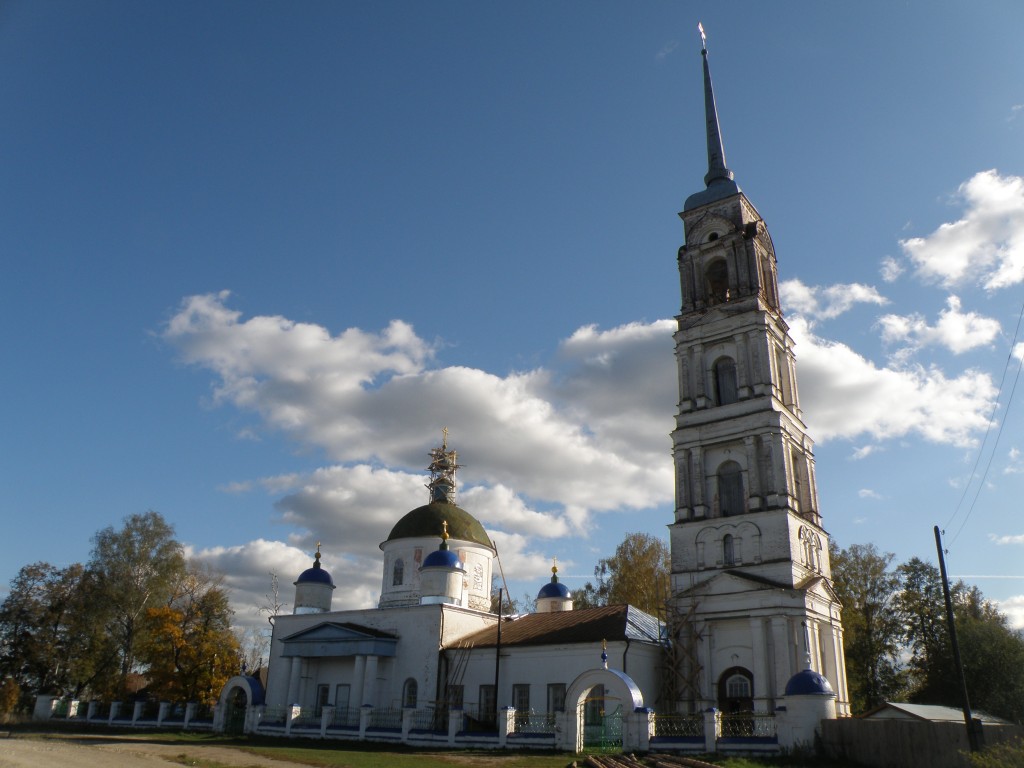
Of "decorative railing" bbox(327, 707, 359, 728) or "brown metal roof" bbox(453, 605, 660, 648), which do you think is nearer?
"brown metal roof" bbox(453, 605, 660, 648)

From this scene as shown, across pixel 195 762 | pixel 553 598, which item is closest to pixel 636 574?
pixel 553 598

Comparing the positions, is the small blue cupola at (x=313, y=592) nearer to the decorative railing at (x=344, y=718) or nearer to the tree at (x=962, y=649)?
the decorative railing at (x=344, y=718)

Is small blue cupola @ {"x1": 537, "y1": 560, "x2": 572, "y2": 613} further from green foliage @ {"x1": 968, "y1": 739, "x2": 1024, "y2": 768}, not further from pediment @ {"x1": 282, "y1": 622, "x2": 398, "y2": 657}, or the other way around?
green foliage @ {"x1": 968, "y1": 739, "x2": 1024, "y2": 768}

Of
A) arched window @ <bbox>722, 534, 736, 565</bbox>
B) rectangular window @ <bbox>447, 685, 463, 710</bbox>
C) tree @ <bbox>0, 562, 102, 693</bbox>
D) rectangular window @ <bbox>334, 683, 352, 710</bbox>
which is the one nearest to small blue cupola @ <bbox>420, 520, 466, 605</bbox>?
rectangular window @ <bbox>447, 685, 463, 710</bbox>

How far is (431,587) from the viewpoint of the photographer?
32469 millimetres

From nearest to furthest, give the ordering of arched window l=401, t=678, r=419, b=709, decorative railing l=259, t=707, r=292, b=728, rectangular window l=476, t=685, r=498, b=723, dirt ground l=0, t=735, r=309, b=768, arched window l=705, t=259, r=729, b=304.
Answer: dirt ground l=0, t=735, r=309, b=768
rectangular window l=476, t=685, r=498, b=723
decorative railing l=259, t=707, r=292, b=728
arched window l=401, t=678, r=419, b=709
arched window l=705, t=259, r=729, b=304

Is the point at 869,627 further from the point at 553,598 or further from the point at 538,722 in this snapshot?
the point at 538,722

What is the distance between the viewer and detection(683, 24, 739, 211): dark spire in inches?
1309

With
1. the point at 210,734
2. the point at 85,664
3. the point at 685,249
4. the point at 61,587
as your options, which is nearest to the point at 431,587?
the point at 210,734

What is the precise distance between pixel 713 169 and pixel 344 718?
27021 millimetres

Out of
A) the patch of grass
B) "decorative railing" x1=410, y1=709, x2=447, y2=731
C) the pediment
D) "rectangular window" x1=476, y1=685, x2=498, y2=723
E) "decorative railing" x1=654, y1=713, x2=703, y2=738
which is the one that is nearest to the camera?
the patch of grass

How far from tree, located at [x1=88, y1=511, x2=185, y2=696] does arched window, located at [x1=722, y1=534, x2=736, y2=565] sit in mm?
30560

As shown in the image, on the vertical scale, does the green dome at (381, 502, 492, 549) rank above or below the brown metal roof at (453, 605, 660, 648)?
above

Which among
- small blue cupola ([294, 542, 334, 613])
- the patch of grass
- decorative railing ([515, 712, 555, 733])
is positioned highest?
small blue cupola ([294, 542, 334, 613])
